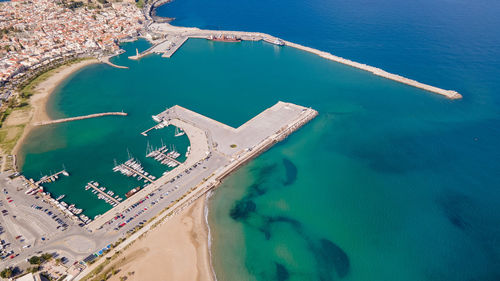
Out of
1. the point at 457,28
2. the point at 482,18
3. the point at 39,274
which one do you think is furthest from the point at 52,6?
the point at 482,18

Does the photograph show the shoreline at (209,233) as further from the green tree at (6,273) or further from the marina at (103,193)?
the green tree at (6,273)

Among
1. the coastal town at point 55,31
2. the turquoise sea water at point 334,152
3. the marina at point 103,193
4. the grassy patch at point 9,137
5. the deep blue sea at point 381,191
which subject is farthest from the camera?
the coastal town at point 55,31

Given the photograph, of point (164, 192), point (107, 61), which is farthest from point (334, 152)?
point (107, 61)

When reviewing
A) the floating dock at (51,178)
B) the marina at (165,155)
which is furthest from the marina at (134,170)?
the floating dock at (51,178)

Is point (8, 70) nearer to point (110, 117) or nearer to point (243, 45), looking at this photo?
point (110, 117)

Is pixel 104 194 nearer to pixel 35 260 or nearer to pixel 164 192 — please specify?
pixel 164 192
